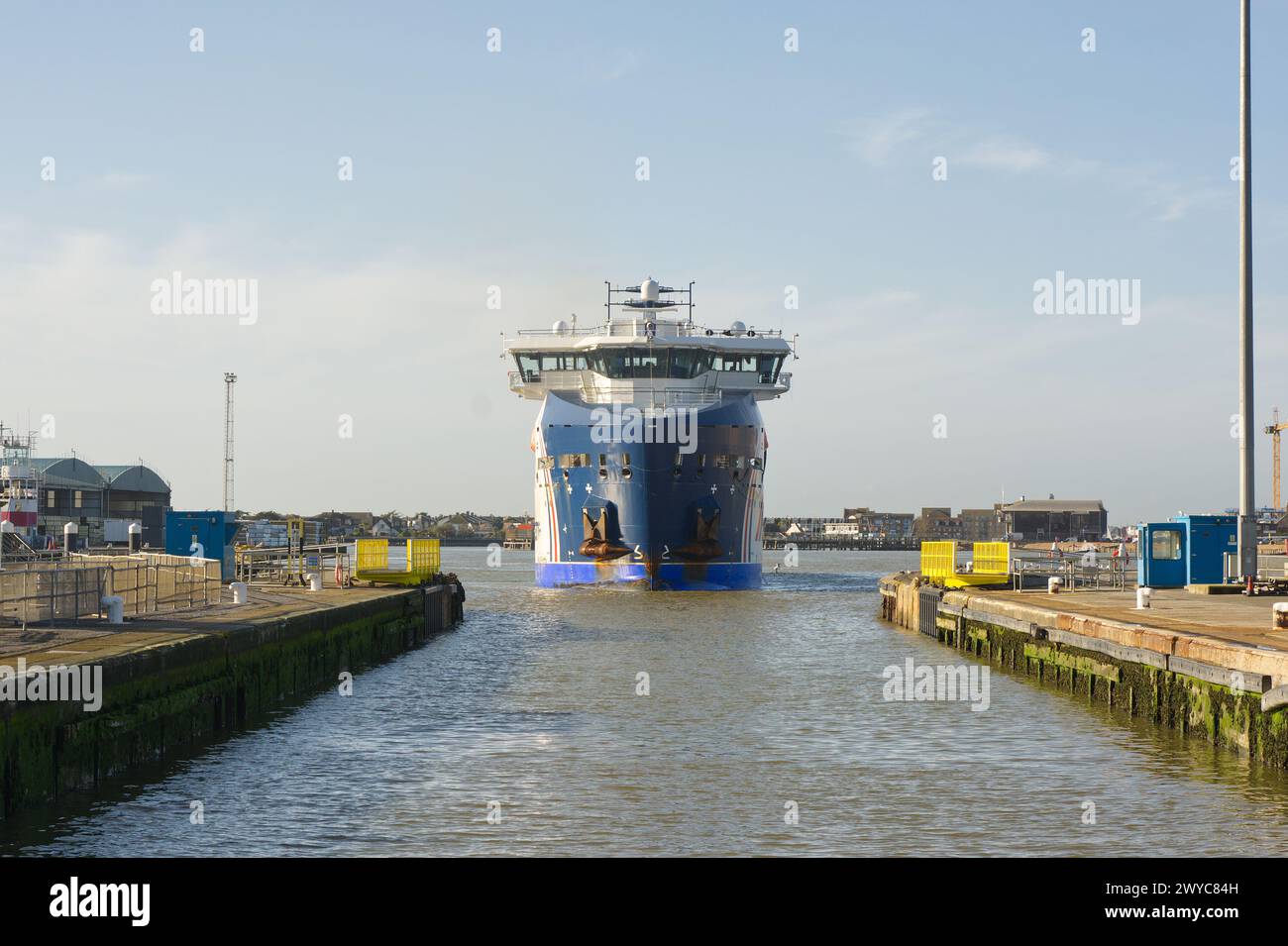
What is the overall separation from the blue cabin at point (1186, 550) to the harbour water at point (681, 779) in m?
8.09

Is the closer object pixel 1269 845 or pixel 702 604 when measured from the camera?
pixel 1269 845

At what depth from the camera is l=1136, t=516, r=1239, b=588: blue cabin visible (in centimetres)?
3662

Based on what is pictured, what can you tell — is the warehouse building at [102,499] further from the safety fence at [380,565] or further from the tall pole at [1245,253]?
the tall pole at [1245,253]

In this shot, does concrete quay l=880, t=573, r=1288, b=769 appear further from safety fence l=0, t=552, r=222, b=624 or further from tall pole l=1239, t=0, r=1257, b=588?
safety fence l=0, t=552, r=222, b=624

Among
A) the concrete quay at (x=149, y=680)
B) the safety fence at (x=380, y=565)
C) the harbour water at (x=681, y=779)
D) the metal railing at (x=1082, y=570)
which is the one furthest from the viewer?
the safety fence at (x=380, y=565)

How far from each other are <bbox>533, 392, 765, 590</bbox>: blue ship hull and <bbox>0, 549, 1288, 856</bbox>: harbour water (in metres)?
24.0

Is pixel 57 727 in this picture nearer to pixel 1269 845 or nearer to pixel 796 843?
pixel 796 843

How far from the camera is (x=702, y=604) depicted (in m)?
54.0

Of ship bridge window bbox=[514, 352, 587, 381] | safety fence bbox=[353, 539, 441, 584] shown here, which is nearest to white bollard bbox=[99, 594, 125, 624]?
safety fence bbox=[353, 539, 441, 584]

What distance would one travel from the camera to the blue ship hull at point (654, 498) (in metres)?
56.4

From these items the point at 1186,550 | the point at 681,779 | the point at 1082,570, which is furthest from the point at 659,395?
the point at 681,779

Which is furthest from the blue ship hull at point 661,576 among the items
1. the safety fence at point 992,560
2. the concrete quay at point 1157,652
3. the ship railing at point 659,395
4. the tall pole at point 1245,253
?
the tall pole at point 1245,253
